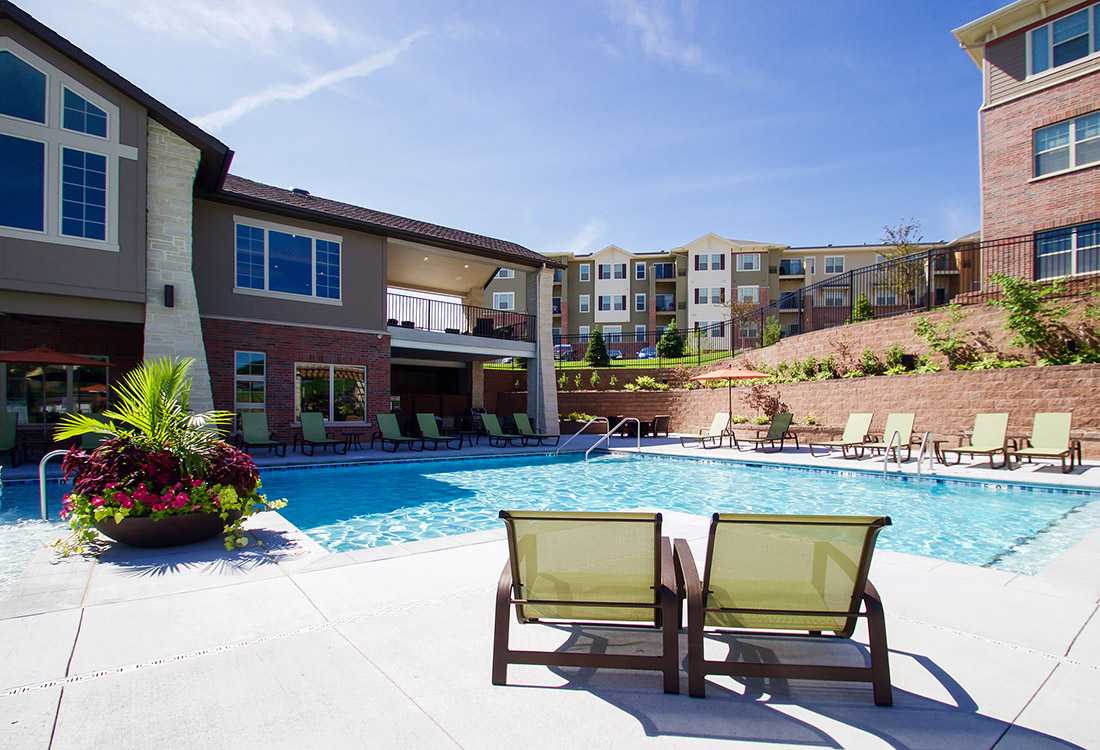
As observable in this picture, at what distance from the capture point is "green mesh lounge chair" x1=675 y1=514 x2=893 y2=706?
2436 millimetres

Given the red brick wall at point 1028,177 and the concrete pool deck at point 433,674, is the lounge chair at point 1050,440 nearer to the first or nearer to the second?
the red brick wall at point 1028,177

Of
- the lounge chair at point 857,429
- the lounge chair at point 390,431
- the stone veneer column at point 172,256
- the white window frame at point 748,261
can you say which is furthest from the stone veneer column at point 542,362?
the white window frame at point 748,261

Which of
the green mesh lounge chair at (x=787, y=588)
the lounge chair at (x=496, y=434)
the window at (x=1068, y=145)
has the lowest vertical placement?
the lounge chair at (x=496, y=434)

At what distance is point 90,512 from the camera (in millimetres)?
4941

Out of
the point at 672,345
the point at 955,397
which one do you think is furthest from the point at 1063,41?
the point at 672,345

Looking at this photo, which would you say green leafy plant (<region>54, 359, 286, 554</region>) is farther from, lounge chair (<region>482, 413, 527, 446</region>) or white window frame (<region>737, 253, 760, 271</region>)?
white window frame (<region>737, 253, 760, 271</region>)

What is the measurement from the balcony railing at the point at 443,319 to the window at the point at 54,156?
278 inches

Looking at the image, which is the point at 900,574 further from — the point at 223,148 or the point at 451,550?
the point at 223,148

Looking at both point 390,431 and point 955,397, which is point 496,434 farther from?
point 955,397

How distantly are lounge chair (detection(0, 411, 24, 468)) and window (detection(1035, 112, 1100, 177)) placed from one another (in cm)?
2622

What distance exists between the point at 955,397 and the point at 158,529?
1497cm

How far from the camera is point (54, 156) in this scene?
34.5 ft

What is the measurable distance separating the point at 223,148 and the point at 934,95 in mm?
19491

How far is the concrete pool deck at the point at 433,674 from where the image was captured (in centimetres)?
222
